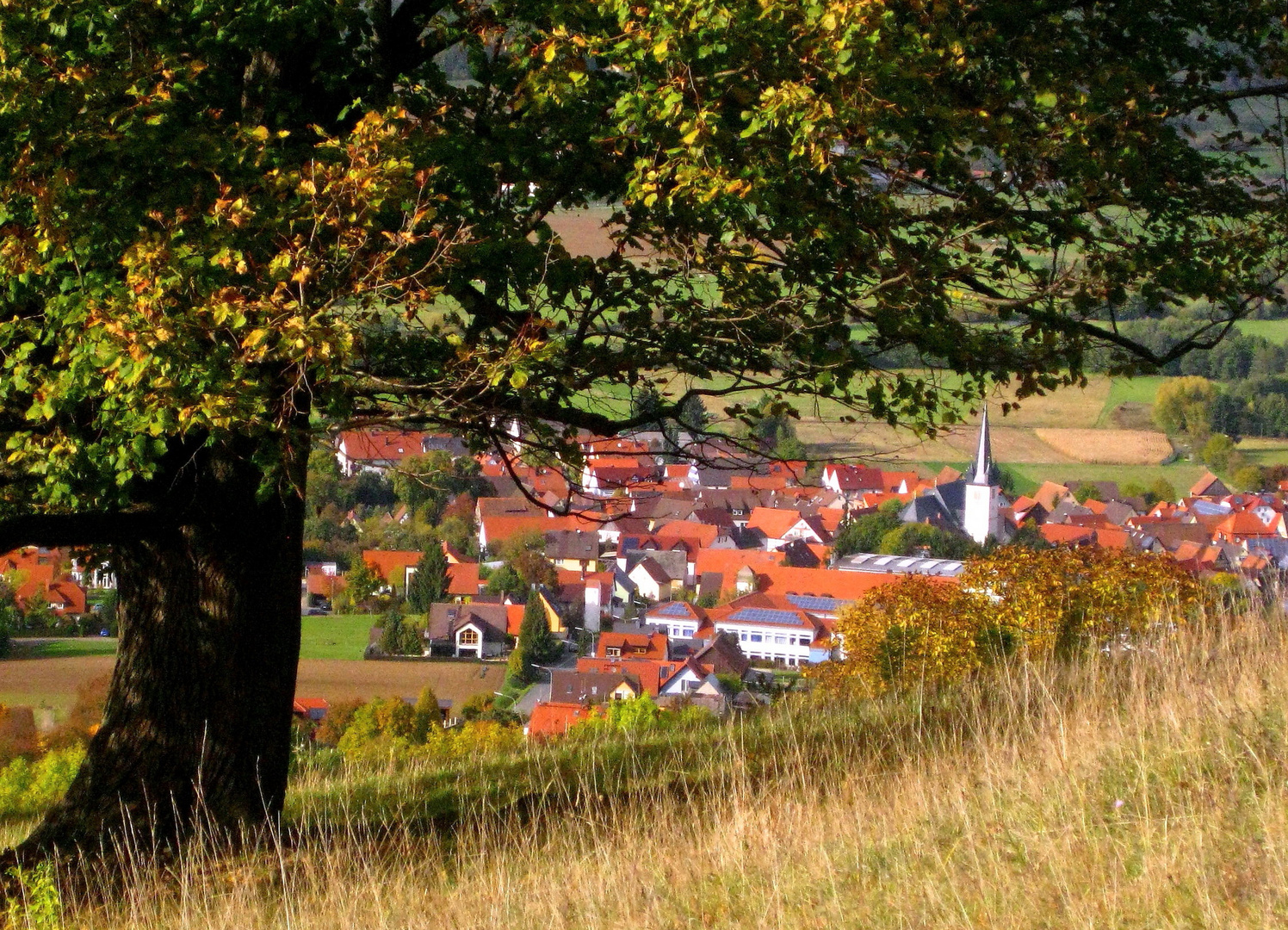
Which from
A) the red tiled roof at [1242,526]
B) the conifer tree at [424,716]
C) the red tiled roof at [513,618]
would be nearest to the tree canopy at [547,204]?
the conifer tree at [424,716]

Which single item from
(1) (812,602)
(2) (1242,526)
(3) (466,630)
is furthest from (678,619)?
(2) (1242,526)

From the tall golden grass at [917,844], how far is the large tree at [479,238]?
3.51 feet

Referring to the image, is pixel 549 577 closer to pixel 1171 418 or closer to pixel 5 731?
pixel 5 731

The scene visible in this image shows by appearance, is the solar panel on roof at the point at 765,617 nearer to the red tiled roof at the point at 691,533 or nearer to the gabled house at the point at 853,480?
the red tiled roof at the point at 691,533

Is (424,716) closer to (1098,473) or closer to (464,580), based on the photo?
(464,580)

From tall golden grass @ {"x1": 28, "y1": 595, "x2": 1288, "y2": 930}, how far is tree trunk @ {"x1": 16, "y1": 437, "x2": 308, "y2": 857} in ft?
1.36

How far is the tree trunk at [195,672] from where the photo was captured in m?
6.07

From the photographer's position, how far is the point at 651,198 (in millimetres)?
4855

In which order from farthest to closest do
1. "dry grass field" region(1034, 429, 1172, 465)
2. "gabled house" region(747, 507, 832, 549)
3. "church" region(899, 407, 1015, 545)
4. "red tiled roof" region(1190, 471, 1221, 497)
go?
1. "dry grass field" region(1034, 429, 1172, 465)
2. "red tiled roof" region(1190, 471, 1221, 497)
3. "gabled house" region(747, 507, 832, 549)
4. "church" region(899, 407, 1015, 545)

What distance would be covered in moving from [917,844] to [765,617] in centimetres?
1688

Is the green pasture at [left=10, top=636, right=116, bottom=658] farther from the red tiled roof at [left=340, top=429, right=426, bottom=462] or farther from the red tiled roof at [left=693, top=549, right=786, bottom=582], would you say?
the red tiled roof at [left=340, top=429, right=426, bottom=462]

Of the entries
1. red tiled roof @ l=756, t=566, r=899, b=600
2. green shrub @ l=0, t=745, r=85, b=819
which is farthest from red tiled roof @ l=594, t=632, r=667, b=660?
green shrub @ l=0, t=745, r=85, b=819

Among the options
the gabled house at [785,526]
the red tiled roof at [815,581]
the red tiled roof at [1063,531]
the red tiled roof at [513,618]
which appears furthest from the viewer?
the gabled house at [785,526]

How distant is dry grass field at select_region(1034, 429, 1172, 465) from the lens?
41.0 meters
